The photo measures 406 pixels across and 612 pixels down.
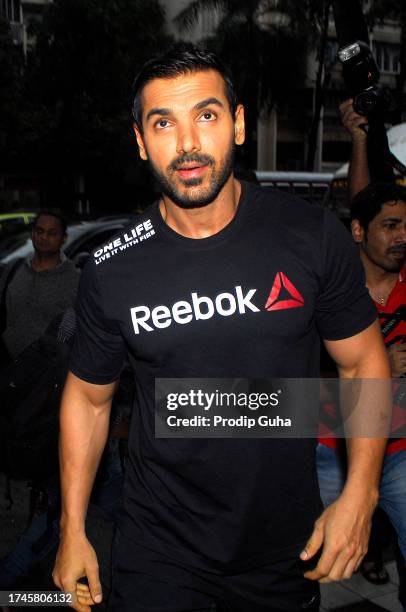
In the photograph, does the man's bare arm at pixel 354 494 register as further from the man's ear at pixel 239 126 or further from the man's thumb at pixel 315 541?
the man's ear at pixel 239 126

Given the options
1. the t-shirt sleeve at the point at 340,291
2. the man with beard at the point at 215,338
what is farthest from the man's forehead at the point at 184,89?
the t-shirt sleeve at the point at 340,291

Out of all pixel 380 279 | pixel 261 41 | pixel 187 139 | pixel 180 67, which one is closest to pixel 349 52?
pixel 380 279

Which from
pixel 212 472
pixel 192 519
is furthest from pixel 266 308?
pixel 192 519

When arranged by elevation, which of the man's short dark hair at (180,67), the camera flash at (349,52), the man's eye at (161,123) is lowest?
the man's eye at (161,123)

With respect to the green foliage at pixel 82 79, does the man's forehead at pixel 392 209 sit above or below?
above

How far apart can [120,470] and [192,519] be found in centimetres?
199

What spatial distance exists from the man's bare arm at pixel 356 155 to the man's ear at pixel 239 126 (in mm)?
1791

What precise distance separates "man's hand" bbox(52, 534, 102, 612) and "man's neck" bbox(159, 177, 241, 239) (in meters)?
0.98

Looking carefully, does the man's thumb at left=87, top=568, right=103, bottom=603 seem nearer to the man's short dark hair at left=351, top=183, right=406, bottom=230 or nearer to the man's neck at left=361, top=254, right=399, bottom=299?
the man's neck at left=361, top=254, right=399, bottom=299

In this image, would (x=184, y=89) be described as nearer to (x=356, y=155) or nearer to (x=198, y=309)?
(x=198, y=309)

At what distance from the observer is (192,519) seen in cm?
239

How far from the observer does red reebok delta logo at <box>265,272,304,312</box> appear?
2.30m

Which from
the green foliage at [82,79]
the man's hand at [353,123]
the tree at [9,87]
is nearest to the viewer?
the man's hand at [353,123]

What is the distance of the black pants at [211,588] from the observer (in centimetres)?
237
